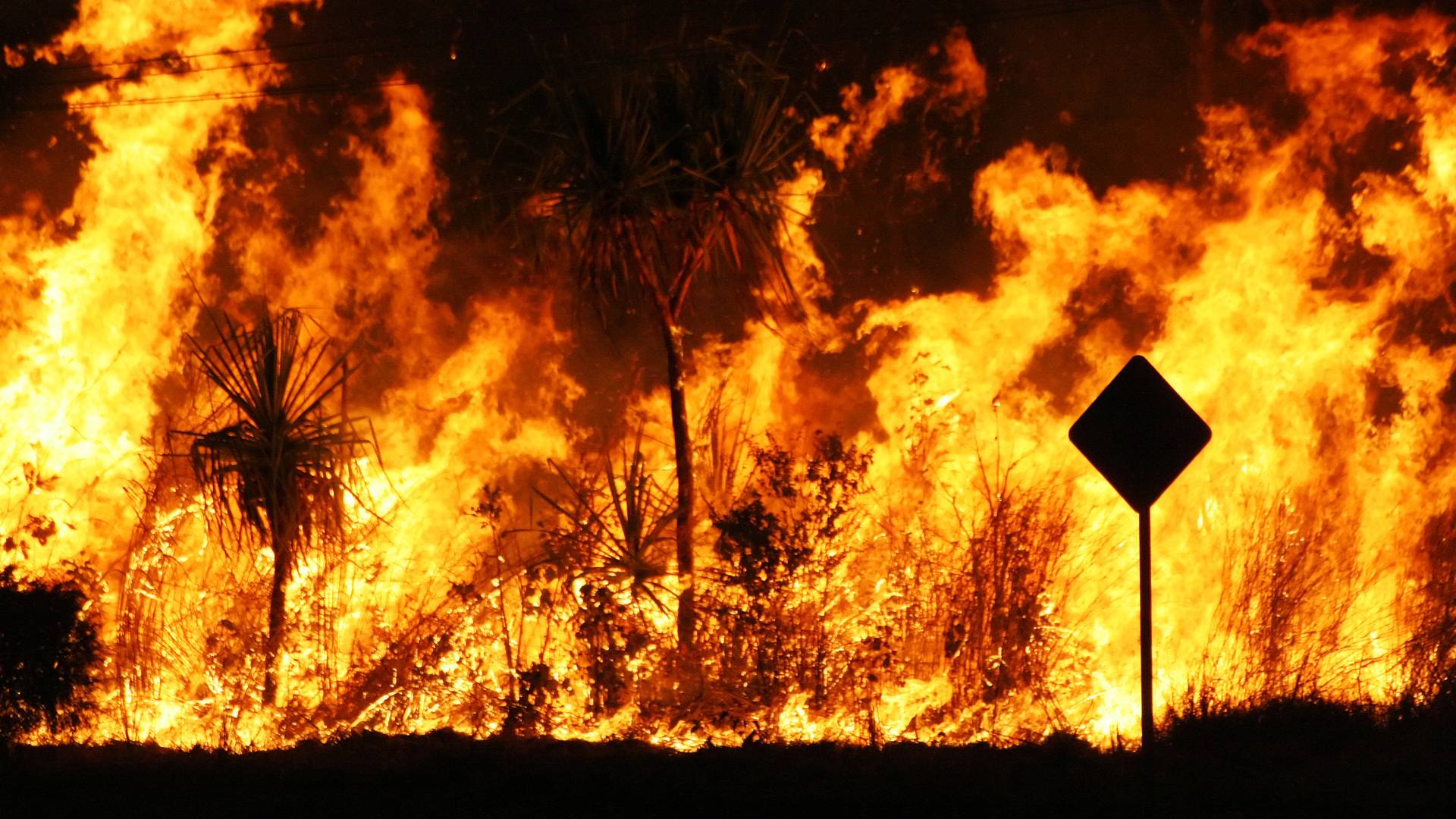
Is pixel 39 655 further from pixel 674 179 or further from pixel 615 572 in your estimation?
pixel 674 179

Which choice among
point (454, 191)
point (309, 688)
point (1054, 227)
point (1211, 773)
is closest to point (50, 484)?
point (309, 688)

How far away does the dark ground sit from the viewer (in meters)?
6.52

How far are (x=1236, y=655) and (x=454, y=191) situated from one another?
8.09 m

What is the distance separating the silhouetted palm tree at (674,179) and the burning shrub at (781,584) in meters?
0.50

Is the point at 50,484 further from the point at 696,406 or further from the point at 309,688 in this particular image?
the point at 696,406

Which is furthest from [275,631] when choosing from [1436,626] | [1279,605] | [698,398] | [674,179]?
[1436,626]

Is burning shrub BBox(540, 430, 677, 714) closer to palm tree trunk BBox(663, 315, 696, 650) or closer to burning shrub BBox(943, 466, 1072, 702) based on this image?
palm tree trunk BBox(663, 315, 696, 650)

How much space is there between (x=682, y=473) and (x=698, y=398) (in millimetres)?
1629

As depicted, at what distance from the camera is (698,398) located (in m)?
11.4

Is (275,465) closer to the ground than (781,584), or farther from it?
farther from it

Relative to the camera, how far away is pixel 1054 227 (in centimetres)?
1097

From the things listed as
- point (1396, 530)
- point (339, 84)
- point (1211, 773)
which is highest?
point (339, 84)

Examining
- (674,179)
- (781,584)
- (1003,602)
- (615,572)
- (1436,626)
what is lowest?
(1436,626)

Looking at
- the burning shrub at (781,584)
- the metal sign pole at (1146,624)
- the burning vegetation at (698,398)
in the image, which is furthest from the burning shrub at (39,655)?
the metal sign pole at (1146,624)
